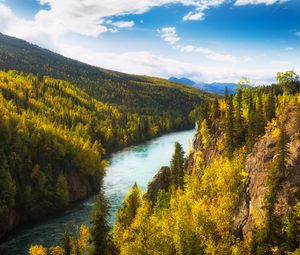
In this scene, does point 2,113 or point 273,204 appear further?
point 2,113

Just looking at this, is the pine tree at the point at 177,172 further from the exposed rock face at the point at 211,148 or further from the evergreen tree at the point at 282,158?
the evergreen tree at the point at 282,158

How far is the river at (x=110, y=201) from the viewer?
89938 millimetres

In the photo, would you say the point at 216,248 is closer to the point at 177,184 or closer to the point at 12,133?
the point at 177,184

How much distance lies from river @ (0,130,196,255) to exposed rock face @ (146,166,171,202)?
37.7 ft

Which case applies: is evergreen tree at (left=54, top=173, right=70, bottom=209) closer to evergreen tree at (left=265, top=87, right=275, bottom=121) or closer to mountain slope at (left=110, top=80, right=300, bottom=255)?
mountain slope at (left=110, top=80, right=300, bottom=255)

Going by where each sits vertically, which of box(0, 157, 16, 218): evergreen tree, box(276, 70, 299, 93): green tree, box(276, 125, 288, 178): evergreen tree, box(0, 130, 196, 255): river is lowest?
box(0, 130, 196, 255): river

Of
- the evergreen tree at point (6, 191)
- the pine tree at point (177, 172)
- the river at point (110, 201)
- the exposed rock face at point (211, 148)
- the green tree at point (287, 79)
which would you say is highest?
the green tree at point (287, 79)

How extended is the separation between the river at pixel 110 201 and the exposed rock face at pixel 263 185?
43.8 metres

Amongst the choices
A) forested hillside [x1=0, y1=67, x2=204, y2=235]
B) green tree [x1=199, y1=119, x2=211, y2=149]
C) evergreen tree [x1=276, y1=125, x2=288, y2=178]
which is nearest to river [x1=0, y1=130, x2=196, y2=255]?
forested hillside [x1=0, y1=67, x2=204, y2=235]

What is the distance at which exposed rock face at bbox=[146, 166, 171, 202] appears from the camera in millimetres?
109675

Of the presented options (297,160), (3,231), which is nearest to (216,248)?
(297,160)

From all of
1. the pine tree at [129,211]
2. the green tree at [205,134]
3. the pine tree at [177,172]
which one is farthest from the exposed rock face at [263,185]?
the green tree at [205,134]

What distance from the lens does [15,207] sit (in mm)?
103000

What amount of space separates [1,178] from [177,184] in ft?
158
